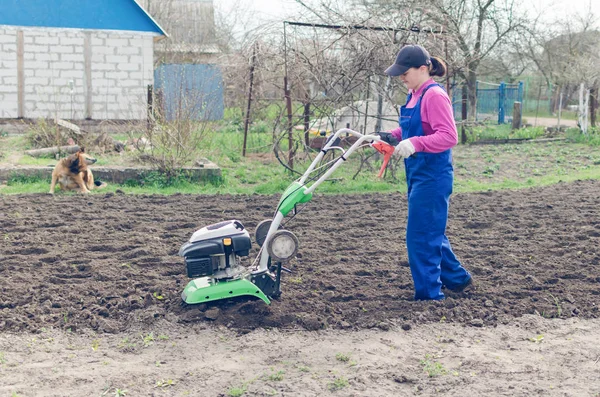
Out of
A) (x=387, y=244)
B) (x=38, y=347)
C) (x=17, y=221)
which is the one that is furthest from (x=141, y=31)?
(x=38, y=347)

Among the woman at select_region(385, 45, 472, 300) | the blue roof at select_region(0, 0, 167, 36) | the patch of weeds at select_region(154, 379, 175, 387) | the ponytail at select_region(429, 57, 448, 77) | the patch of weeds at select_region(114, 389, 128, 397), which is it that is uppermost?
the blue roof at select_region(0, 0, 167, 36)

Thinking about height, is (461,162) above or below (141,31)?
Answer: below

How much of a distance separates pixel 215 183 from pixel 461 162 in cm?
598

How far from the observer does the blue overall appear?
523 cm

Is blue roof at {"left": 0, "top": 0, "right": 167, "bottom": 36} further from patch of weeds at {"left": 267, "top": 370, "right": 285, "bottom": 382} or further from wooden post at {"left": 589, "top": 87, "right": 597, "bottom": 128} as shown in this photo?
patch of weeds at {"left": 267, "top": 370, "right": 285, "bottom": 382}

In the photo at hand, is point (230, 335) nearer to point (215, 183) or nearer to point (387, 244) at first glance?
point (387, 244)

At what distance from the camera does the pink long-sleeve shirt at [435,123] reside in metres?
5.00

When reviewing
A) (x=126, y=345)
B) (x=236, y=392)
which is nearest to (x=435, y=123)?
(x=236, y=392)

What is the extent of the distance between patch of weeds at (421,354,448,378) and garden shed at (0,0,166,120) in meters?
16.0

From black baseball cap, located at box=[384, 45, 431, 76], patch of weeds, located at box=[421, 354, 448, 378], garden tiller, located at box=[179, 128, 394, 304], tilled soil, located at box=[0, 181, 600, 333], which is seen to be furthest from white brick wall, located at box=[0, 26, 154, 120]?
patch of weeds, located at box=[421, 354, 448, 378]

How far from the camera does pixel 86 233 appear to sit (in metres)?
7.94

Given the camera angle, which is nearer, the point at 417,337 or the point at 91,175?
the point at 417,337

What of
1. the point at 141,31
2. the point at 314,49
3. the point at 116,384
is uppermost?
the point at 141,31

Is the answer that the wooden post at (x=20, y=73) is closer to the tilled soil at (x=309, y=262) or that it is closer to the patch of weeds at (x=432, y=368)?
the tilled soil at (x=309, y=262)
